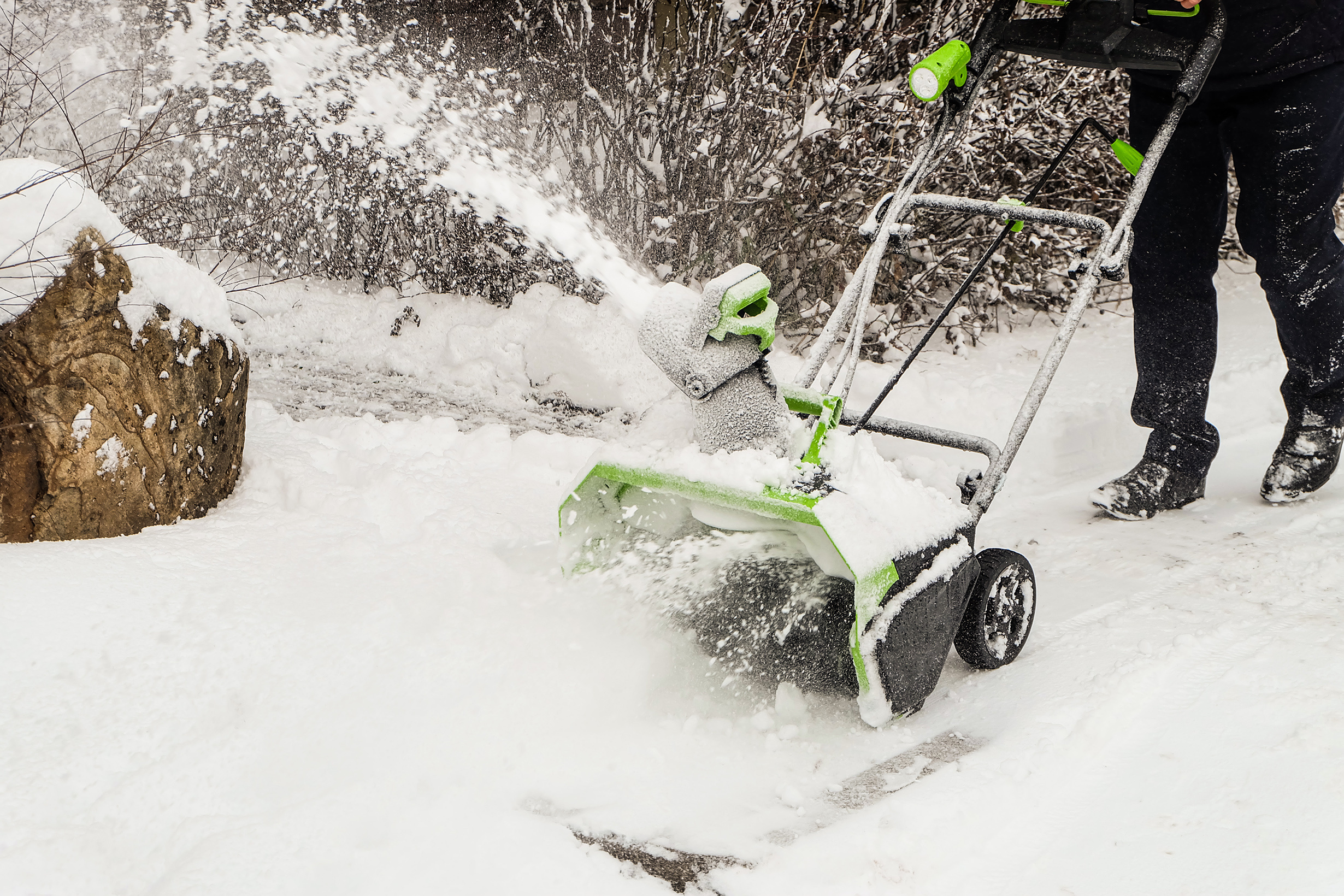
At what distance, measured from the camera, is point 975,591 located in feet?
6.98

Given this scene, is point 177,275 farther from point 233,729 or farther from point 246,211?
point 246,211

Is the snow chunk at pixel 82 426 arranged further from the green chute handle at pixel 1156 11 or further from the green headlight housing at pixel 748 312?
the green chute handle at pixel 1156 11

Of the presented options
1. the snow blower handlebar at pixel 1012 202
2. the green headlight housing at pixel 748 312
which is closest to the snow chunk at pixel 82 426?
the green headlight housing at pixel 748 312

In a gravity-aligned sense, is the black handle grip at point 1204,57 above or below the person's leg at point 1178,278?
above

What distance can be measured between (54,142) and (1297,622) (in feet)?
15.3

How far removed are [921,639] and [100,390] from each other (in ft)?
5.88

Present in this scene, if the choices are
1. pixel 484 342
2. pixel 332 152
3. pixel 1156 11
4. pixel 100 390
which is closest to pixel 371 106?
pixel 332 152

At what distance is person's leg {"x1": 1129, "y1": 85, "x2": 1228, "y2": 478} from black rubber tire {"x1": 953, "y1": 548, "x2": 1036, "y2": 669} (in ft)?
4.02

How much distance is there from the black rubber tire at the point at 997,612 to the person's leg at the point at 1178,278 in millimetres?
1225

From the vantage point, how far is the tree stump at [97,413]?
83.8 inches

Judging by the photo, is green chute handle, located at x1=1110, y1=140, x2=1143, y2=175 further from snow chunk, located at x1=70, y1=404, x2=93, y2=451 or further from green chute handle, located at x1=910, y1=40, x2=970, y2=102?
snow chunk, located at x1=70, y1=404, x2=93, y2=451

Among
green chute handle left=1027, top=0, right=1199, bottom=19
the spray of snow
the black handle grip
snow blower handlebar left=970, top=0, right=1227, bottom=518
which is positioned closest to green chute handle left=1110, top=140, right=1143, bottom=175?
snow blower handlebar left=970, top=0, right=1227, bottom=518

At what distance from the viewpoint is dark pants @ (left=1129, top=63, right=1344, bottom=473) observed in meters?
2.60

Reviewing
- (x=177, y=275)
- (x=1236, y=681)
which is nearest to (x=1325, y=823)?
(x=1236, y=681)
